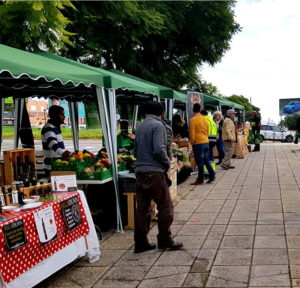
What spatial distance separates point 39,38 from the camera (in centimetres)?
980

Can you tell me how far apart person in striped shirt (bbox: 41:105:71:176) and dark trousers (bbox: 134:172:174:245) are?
2019 millimetres

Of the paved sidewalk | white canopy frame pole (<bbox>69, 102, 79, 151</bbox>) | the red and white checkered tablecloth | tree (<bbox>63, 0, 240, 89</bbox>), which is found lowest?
the paved sidewalk

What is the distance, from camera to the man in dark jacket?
5469 mm

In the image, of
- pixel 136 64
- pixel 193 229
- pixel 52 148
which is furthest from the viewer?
pixel 136 64

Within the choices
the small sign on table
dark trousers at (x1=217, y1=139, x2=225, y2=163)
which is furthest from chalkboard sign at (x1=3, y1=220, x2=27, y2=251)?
dark trousers at (x1=217, y1=139, x2=225, y2=163)

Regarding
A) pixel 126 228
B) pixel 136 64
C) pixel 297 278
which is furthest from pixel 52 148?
pixel 136 64

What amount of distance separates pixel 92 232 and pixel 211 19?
20.6 meters

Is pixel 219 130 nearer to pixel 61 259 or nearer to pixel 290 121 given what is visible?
pixel 61 259

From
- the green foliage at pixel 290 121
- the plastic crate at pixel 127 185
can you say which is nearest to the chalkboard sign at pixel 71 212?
the plastic crate at pixel 127 185

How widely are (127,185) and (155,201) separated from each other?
138cm

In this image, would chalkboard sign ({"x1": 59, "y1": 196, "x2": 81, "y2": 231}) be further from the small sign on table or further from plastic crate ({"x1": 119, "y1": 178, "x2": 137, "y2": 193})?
plastic crate ({"x1": 119, "y1": 178, "x2": 137, "y2": 193})

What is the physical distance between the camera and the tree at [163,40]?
1820 cm

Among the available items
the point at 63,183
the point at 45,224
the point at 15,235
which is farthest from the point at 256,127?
the point at 15,235

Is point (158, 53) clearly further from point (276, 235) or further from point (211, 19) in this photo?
point (276, 235)
